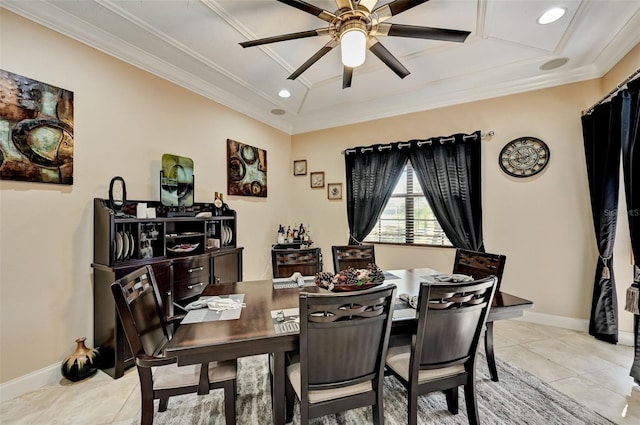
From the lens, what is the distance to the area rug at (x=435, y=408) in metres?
1.76

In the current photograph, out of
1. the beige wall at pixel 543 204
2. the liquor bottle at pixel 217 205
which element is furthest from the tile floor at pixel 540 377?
the liquor bottle at pixel 217 205

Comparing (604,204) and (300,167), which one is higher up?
(300,167)

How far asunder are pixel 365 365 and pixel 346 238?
3123 millimetres

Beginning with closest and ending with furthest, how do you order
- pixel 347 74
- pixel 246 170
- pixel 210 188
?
pixel 347 74, pixel 210 188, pixel 246 170

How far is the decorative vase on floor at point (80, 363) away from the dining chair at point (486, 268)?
3.23m

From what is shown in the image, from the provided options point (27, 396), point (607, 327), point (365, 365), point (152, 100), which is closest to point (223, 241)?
point (152, 100)

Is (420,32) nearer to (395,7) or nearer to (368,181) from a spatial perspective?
(395,7)

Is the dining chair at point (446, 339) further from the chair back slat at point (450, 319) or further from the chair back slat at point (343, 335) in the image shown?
the chair back slat at point (343, 335)

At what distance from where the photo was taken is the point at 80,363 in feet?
7.17

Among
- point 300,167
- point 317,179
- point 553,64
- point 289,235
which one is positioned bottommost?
point 289,235

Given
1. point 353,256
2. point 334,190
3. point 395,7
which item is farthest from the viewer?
point 334,190

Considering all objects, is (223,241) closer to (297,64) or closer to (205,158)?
(205,158)

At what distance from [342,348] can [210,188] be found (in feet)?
9.65

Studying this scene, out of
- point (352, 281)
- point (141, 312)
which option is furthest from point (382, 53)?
point (141, 312)
